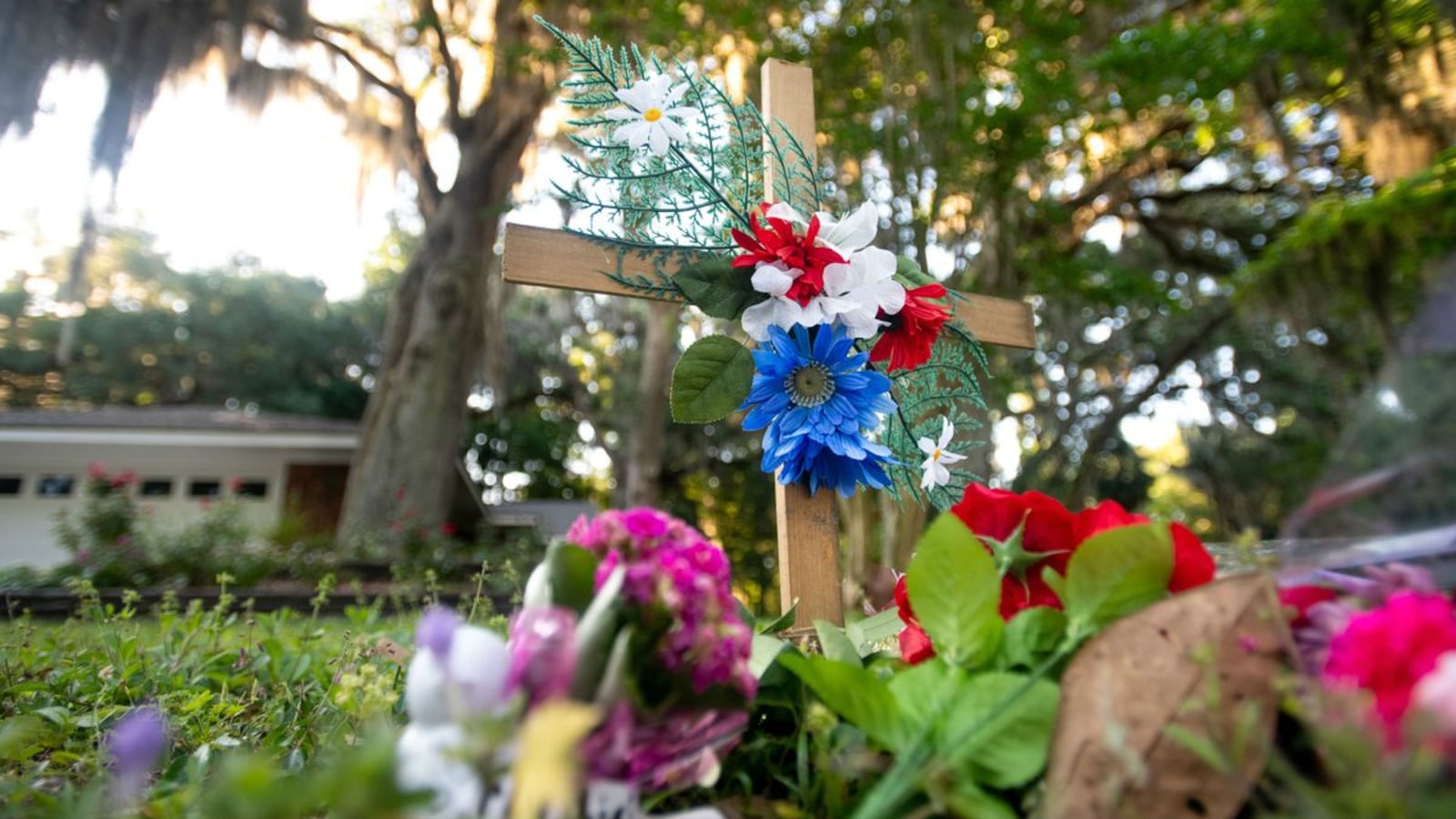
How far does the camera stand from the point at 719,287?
1083mm

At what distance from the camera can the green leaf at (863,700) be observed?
1.86 feet

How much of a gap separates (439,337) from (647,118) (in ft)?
26.7

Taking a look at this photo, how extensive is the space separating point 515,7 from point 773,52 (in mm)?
3875

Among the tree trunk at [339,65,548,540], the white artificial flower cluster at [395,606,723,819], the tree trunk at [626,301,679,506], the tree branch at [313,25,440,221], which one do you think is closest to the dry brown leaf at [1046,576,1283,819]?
the white artificial flower cluster at [395,606,723,819]

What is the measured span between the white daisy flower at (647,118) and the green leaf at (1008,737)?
892 mm

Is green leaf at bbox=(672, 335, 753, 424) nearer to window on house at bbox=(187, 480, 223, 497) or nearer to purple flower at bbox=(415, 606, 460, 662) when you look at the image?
purple flower at bbox=(415, 606, 460, 662)

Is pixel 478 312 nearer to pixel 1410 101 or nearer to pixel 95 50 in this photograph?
pixel 95 50

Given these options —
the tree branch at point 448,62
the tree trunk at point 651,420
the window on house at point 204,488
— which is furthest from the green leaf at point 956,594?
the window on house at point 204,488

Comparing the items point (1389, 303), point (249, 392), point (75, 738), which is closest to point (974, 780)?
point (75, 738)

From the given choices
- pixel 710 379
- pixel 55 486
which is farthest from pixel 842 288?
pixel 55 486

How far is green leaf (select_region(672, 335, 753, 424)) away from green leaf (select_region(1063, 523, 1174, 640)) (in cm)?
51

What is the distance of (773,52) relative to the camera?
21.3 ft

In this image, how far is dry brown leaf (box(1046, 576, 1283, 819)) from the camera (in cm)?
48

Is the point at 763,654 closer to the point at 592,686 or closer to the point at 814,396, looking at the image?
the point at 592,686
